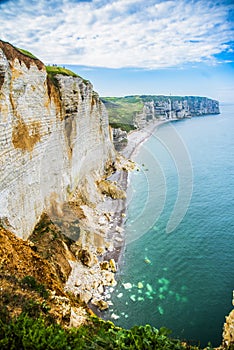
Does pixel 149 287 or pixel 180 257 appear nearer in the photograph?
pixel 149 287

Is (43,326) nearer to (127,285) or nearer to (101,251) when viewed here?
(127,285)

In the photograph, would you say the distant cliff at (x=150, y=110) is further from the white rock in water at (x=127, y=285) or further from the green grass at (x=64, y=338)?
the green grass at (x=64, y=338)

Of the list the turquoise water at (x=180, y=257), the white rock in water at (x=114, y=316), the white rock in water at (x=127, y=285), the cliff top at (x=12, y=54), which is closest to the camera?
the cliff top at (x=12, y=54)

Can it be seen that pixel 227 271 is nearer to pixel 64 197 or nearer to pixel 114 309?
pixel 114 309

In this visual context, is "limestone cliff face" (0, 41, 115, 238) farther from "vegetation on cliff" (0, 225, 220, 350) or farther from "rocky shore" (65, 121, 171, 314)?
"vegetation on cliff" (0, 225, 220, 350)

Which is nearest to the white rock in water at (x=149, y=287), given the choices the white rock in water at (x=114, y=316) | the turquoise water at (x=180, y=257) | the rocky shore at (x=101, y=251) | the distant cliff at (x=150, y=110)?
the turquoise water at (x=180, y=257)

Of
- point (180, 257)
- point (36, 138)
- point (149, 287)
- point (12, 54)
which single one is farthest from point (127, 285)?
point (12, 54)

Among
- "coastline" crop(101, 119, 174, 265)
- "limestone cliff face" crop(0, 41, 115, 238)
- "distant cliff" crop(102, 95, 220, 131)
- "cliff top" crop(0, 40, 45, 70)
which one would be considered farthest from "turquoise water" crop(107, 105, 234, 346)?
"distant cliff" crop(102, 95, 220, 131)
